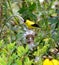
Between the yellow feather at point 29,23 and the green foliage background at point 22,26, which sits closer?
the green foliage background at point 22,26

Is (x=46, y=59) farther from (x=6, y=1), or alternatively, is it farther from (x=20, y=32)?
(x=6, y=1)

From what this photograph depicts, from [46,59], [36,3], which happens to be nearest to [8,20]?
[36,3]

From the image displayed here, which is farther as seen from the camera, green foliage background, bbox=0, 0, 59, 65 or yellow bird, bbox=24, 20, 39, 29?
yellow bird, bbox=24, 20, 39, 29

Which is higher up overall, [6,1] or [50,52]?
[6,1]

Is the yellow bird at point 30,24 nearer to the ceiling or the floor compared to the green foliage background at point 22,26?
nearer to the floor

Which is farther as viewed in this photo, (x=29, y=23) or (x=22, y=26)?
(x=29, y=23)

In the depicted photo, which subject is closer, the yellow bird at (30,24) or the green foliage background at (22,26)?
the green foliage background at (22,26)

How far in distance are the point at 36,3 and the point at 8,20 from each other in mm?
238

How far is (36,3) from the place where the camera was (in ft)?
7.24

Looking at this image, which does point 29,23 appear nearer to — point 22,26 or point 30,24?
point 30,24

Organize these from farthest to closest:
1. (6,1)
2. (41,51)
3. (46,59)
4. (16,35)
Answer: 1. (6,1)
2. (16,35)
3. (46,59)
4. (41,51)

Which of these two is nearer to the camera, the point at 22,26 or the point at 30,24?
the point at 22,26

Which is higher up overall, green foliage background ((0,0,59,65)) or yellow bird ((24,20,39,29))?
green foliage background ((0,0,59,65))

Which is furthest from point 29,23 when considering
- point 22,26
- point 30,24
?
point 22,26
